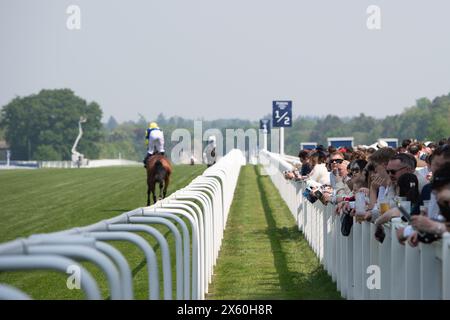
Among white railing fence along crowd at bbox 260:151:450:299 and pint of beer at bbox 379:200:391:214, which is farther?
pint of beer at bbox 379:200:391:214

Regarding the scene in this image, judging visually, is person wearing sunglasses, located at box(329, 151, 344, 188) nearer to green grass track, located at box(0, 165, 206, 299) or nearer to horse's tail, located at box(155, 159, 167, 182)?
green grass track, located at box(0, 165, 206, 299)

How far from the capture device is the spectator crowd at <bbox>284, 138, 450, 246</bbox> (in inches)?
195

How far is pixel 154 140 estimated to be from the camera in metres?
20.1

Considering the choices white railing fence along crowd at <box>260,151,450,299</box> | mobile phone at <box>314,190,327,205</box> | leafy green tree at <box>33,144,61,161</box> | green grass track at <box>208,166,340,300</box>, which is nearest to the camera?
white railing fence along crowd at <box>260,151,450,299</box>

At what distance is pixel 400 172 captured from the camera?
21.2 feet

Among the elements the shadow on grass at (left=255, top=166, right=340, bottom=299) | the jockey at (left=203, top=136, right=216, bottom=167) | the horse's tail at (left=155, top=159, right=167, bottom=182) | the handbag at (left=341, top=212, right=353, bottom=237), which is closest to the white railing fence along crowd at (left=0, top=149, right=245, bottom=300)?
the handbag at (left=341, top=212, right=353, bottom=237)

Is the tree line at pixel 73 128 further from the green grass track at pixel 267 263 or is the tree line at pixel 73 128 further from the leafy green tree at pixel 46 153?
the green grass track at pixel 267 263

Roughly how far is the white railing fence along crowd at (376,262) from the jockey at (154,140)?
8426 millimetres

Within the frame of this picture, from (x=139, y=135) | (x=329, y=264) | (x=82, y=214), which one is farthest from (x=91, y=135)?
(x=329, y=264)

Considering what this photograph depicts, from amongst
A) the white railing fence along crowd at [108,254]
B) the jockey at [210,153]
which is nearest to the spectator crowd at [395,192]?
the white railing fence along crowd at [108,254]

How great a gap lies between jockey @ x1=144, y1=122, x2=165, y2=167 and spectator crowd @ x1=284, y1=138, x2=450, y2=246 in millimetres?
9126

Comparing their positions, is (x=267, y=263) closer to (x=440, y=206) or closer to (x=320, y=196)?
(x=320, y=196)

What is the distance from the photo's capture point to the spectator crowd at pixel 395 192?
4.96 meters
